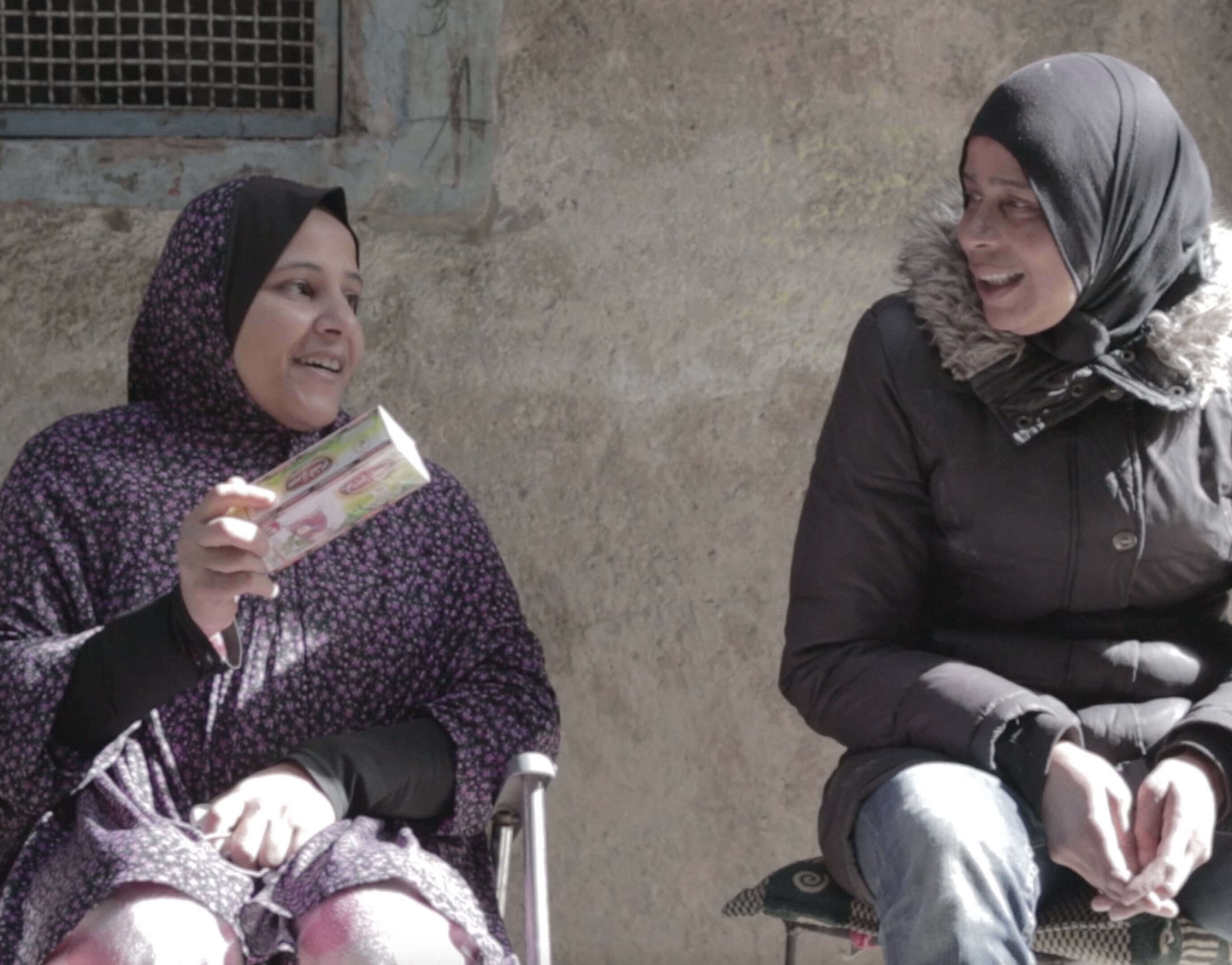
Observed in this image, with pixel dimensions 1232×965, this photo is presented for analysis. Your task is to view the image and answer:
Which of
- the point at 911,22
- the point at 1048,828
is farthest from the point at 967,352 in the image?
the point at 911,22

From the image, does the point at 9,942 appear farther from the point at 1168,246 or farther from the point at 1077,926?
the point at 1168,246

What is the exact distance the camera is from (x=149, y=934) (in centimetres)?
264

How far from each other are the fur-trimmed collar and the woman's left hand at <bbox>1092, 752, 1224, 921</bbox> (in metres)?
0.64

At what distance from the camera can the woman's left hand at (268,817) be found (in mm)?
2863

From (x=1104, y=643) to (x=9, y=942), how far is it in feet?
5.51

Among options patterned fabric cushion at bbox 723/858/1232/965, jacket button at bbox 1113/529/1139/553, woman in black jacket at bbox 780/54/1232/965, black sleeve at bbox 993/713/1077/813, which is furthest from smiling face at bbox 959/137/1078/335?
patterned fabric cushion at bbox 723/858/1232/965

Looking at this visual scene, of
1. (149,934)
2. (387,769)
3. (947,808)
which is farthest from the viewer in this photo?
(387,769)

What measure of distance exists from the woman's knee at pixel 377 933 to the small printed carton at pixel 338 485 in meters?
0.48

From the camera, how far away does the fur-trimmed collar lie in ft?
10.3

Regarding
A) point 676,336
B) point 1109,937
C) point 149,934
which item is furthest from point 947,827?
point 676,336

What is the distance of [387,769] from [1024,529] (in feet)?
3.39

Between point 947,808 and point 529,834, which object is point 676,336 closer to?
point 529,834

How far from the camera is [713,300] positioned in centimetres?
416

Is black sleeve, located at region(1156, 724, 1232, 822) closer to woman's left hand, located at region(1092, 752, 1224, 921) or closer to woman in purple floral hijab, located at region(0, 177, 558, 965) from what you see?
woman's left hand, located at region(1092, 752, 1224, 921)
